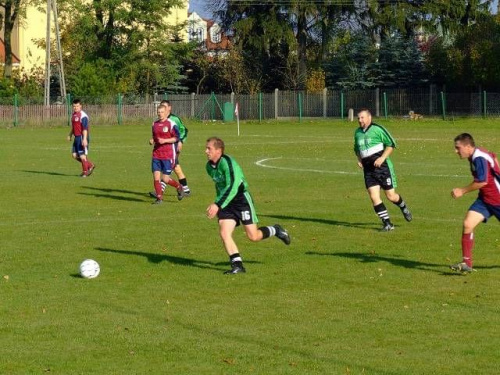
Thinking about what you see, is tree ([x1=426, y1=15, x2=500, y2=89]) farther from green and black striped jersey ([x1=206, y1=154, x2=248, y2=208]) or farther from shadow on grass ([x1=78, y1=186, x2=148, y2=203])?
green and black striped jersey ([x1=206, y1=154, x2=248, y2=208])

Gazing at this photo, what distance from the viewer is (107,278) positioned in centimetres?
1359

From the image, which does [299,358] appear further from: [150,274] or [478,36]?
[478,36]

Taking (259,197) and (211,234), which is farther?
(259,197)

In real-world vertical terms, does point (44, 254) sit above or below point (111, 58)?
below

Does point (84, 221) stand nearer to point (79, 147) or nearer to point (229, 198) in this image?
point (229, 198)

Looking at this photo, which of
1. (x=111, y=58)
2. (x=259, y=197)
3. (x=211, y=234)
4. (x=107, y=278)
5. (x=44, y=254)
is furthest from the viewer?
(x=111, y=58)

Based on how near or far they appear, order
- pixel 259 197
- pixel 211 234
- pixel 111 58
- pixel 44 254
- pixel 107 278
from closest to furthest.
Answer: pixel 107 278
pixel 44 254
pixel 211 234
pixel 259 197
pixel 111 58

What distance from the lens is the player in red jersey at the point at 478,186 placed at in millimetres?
12961

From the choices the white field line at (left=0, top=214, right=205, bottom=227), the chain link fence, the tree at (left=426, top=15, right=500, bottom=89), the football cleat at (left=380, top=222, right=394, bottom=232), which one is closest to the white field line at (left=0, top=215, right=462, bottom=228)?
the white field line at (left=0, top=214, right=205, bottom=227)

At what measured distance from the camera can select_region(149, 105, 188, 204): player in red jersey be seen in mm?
22125

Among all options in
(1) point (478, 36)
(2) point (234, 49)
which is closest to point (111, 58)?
(2) point (234, 49)

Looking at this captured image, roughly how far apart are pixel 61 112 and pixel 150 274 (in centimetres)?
5474

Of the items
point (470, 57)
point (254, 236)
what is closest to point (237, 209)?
point (254, 236)

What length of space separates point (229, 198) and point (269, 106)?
64079 millimetres
